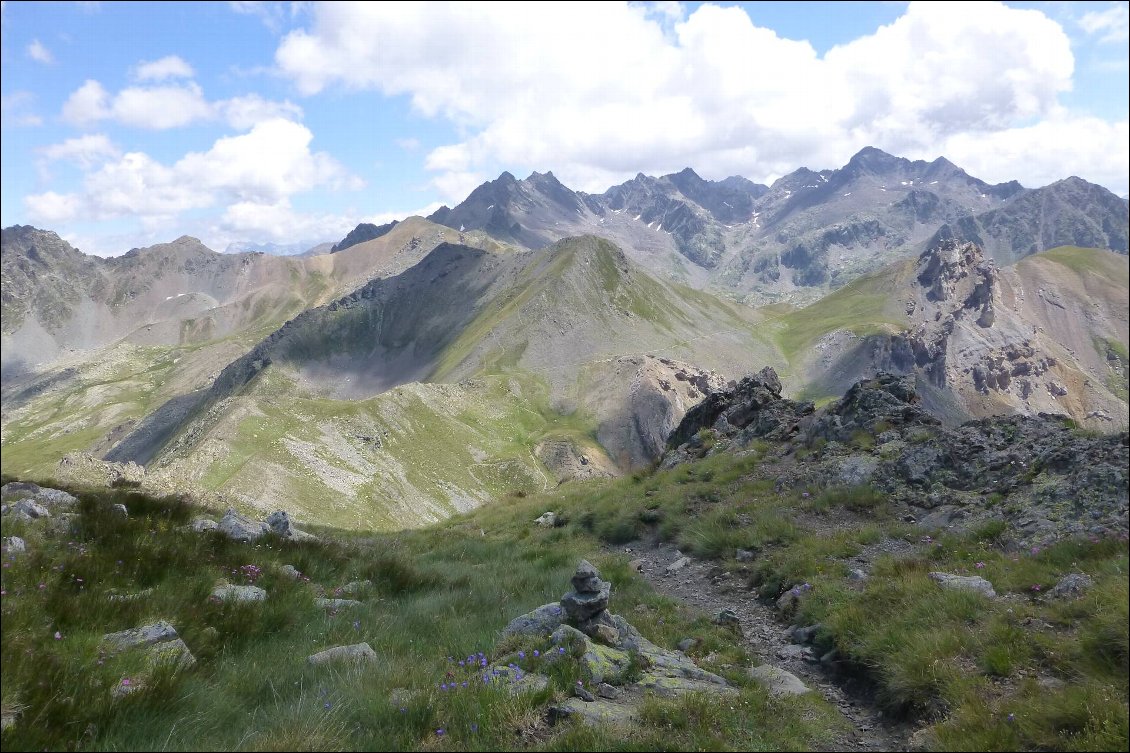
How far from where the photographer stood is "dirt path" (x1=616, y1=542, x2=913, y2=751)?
6.43 metres

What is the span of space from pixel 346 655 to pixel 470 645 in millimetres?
1426

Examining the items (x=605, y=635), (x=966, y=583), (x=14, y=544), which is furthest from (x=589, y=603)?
(x=14, y=544)

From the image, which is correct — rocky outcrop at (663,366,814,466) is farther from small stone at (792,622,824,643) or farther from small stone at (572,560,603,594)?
small stone at (572,560,603,594)

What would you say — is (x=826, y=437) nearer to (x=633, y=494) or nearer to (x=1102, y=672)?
(x=633, y=494)

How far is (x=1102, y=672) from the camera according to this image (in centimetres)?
573

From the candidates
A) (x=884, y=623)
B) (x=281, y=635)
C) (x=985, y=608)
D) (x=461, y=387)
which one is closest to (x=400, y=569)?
(x=281, y=635)

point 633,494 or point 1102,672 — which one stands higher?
point 1102,672

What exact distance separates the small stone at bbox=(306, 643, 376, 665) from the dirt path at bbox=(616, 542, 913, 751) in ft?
16.2

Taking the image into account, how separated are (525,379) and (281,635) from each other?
16682cm

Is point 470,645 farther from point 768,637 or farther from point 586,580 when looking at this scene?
point 768,637

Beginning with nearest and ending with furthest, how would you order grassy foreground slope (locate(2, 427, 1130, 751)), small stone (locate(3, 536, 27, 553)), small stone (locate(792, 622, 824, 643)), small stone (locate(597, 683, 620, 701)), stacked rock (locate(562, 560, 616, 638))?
grassy foreground slope (locate(2, 427, 1130, 751))
small stone (locate(597, 683, 620, 701))
small stone (locate(3, 536, 27, 553))
stacked rock (locate(562, 560, 616, 638))
small stone (locate(792, 622, 824, 643))

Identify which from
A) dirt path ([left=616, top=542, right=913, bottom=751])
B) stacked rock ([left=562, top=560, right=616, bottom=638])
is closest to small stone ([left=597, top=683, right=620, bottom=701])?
stacked rock ([left=562, top=560, right=616, bottom=638])

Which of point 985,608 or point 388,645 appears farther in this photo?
point 985,608

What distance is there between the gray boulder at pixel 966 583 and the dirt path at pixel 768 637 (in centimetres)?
214
